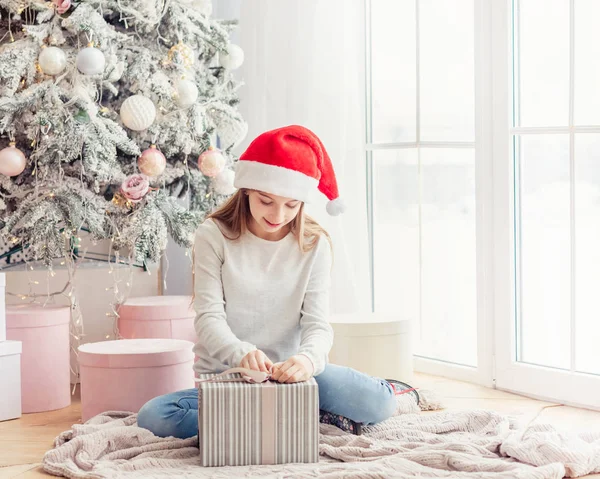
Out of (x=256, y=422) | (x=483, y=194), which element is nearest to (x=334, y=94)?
(x=483, y=194)

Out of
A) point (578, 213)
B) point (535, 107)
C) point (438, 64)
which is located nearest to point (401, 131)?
point (438, 64)

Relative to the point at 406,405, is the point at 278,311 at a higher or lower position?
higher

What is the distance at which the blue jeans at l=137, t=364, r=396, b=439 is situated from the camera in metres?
2.09

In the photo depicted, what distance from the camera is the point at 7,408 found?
8.12 ft

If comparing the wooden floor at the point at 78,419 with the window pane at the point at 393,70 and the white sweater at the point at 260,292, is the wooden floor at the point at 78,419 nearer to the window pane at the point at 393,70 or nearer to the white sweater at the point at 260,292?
the white sweater at the point at 260,292

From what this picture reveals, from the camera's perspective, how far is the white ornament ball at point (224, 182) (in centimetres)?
276

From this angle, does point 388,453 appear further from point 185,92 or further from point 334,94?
point 334,94

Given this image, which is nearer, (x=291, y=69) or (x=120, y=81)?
(x=120, y=81)

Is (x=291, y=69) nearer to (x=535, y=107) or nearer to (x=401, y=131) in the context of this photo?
(x=401, y=131)

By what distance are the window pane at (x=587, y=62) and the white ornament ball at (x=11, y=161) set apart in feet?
5.03

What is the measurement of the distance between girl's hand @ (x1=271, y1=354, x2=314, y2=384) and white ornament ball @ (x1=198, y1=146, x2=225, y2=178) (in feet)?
3.00

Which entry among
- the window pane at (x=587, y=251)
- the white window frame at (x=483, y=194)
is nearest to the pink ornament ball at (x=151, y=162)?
the white window frame at (x=483, y=194)

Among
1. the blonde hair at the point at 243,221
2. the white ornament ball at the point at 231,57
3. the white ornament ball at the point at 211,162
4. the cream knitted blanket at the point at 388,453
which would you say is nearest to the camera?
the cream knitted blanket at the point at 388,453

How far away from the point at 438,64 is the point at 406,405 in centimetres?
114
